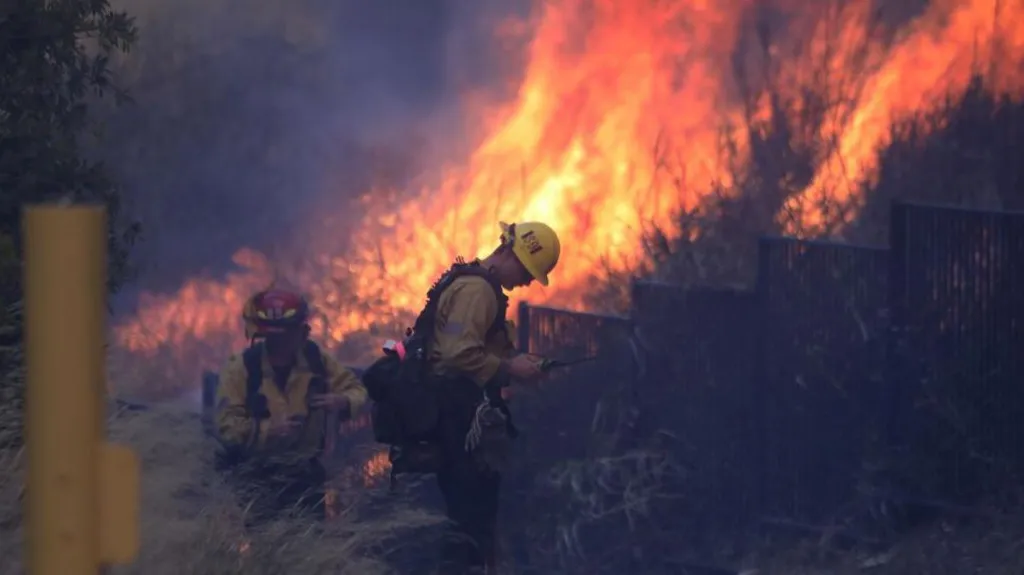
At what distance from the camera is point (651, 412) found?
10.1 m

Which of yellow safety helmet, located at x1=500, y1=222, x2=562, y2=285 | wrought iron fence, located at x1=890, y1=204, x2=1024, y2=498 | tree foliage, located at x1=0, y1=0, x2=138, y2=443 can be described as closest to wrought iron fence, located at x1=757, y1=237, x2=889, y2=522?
wrought iron fence, located at x1=890, y1=204, x2=1024, y2=498

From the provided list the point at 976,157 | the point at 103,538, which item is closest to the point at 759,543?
the point at 976,157

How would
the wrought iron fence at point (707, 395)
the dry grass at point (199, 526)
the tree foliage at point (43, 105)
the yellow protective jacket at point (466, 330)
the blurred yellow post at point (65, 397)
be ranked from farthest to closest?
the wrought iron fence at point (707, 395)
the tree foliage at point (43, 105)
the yellow protective jacket at point (466, 330)
the dry grass at point (199, 526)
the blurred yellow post at point (65, 397)

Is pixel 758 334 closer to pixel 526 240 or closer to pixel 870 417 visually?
pixel 870 417

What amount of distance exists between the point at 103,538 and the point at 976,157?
9559 mm

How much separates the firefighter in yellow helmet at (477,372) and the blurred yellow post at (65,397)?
4.22m

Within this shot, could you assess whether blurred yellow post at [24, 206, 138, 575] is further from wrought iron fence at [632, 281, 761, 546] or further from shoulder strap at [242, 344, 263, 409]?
wrought iron fence at [632, 281, 761, 546]

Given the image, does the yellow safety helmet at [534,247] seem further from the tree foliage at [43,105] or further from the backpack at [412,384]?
the tree foliage at [43,105]

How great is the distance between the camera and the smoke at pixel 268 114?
598 inches

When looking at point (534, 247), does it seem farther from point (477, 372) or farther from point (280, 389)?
point (280, 389)

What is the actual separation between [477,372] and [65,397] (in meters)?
4.33

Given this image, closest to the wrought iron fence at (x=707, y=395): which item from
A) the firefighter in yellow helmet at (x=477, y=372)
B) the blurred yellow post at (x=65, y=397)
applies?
the firefighter in yellow helmet at (x=477, y=372)

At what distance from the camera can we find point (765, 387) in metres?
9.66

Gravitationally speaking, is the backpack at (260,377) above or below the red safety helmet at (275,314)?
below
